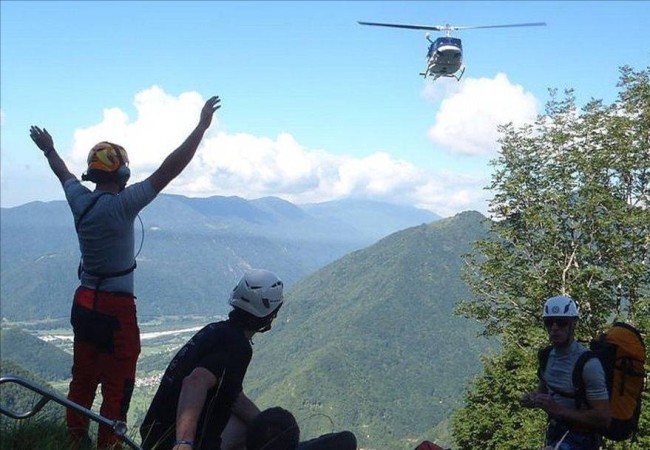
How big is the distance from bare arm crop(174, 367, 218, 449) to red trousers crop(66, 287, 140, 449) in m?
1.01

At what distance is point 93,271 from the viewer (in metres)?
4.50

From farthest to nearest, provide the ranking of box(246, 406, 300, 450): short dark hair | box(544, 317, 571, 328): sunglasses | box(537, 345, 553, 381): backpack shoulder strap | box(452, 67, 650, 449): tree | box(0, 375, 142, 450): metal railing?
box(452, 67, 650, 449): tree, box(537, 345, 553, 381): backpack shoulder strap, box(544, 317, 571, 328): sunglasses, box(246, 406, 300, 450): short dark hair, box(0, 375, 142, 450): metal railing

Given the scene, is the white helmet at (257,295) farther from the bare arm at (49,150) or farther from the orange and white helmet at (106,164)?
the bare arm at (49,150)

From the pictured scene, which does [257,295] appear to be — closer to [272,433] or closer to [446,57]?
[272,433]

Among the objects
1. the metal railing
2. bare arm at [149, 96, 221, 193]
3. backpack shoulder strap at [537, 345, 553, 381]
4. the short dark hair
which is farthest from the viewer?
backpack shoulder strap at [537, 345, 553, 381]

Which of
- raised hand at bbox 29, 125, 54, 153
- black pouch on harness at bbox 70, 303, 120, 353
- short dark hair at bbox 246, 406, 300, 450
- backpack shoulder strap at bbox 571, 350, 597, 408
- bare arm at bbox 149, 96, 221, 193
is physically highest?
raised hand at bbox 29, 125, 54, 153

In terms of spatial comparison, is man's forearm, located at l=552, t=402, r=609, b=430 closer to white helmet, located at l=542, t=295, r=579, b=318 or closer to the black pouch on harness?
white helmet, located at l=542, t=295, r=579, b=318

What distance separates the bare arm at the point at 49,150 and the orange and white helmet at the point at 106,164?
0.57 meters

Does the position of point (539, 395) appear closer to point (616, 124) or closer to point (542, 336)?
point (542, 336)

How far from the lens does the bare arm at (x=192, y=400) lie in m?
3.33

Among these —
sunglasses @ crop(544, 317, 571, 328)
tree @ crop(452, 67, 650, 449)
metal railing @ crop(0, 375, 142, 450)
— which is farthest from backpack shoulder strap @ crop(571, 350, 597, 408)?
tree @ crop(452, 67, 650, 449)

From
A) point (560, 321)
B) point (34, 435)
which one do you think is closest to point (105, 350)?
point (34, 435)

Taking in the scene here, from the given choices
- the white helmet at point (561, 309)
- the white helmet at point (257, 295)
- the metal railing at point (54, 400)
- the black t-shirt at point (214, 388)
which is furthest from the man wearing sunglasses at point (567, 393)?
the metal railing at point (54, 400)

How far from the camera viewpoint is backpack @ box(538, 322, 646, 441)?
5.07 metres
